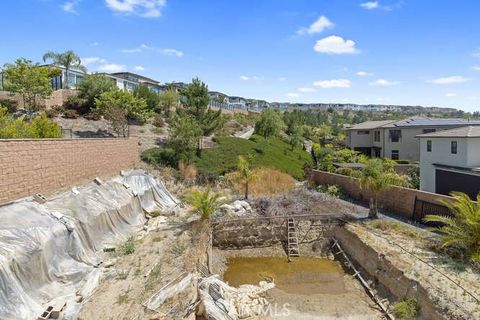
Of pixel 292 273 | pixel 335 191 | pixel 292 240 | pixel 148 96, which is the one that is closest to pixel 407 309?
pixel 292 273

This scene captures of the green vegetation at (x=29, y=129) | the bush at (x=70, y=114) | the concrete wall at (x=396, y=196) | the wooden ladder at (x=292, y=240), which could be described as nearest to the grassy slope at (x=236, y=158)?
the concrete wall at (x=396, y=196)

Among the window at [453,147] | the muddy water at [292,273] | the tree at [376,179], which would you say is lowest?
the muddy water at [292,273]

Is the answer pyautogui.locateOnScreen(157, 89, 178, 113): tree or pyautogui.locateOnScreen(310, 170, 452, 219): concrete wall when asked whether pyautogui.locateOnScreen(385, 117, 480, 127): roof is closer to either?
pyautogui.locateOnScreen(310, 170, 452, 219): concrete wall

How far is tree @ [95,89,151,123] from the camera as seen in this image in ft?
109

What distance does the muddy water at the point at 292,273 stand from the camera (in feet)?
47.1

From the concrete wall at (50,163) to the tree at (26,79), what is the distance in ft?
49.0

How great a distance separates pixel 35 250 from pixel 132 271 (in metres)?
3.35

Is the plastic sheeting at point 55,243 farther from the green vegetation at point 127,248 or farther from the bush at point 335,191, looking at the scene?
the bush at point 335,191

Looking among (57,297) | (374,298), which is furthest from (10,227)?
(374,298)

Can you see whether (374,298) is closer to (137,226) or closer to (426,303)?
(426,303)

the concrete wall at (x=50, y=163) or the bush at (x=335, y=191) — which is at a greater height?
the concrete wall at (x=50, y=163)

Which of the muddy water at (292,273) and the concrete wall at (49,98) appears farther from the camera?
the concrete wall at (49,98)

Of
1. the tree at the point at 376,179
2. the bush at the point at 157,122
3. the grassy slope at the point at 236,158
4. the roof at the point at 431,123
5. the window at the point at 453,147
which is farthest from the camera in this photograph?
the bush at the point at 157,122

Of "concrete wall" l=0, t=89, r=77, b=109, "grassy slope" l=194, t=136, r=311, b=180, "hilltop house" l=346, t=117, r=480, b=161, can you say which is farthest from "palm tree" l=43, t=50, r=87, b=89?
"hilltop house" l=346, t=117, r=480, b=161
